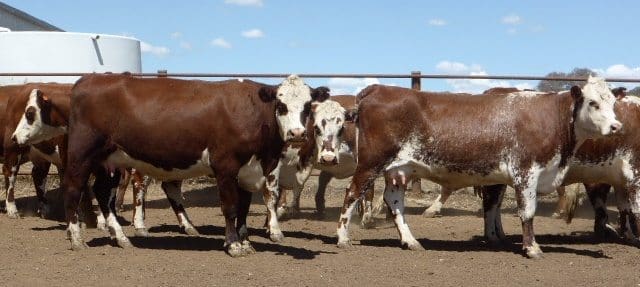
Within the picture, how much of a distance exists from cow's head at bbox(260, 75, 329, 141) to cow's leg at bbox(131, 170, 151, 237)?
93.5 inches

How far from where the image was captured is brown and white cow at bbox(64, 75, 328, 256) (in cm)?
743

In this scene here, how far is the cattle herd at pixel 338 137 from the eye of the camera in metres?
7.50

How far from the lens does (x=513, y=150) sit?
781 cm

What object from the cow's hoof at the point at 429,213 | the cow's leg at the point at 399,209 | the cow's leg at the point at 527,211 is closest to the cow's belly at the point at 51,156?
the cow's leg at the point at 399,209

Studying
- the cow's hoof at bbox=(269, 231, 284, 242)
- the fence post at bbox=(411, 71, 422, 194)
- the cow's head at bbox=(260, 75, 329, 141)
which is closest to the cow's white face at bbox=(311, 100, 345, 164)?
the cow's head at bbox=(260, 75, 329, 141)

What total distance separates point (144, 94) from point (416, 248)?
3.17m

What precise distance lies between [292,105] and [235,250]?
1.48 metres

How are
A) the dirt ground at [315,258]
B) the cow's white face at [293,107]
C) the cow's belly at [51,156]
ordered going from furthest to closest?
1. the cow's belly at [51,156]
2. the cow's white face at [293,107]
3. the dirt ground at [315,258]

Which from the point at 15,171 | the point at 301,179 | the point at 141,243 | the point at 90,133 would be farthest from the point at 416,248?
the point at 15,171

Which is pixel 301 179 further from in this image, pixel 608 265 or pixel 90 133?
pixel 608 265

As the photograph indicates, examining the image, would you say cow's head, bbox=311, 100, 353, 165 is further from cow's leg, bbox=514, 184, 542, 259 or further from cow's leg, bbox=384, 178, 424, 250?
cow's leg, bbox=514, 184, 542, 259

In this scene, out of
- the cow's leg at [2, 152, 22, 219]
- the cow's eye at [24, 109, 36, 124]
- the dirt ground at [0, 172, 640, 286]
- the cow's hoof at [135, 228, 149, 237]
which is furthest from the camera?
the cow's leg at [2, 152, 22, 219]

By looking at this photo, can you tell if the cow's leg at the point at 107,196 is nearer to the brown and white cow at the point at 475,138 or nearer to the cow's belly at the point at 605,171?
the brown and white cow at the point at 475,138

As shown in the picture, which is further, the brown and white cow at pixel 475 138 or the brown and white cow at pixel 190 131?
the brown and white cow at pixel 475 138
